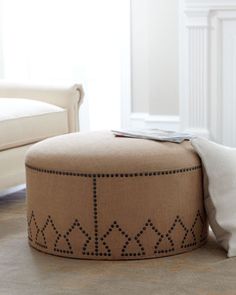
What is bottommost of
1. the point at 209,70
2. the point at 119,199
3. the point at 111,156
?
the point at 119,199

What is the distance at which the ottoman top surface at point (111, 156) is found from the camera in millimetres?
2660

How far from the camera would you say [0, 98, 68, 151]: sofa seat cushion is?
360 centimetres

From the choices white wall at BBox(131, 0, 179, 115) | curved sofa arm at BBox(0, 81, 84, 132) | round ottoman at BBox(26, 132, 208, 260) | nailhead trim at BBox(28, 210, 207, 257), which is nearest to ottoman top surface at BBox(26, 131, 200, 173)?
round ottoman at BBox(26, 132, 208, 260)

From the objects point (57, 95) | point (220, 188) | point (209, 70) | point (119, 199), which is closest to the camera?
point (119, 199)

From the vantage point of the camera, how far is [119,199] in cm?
265

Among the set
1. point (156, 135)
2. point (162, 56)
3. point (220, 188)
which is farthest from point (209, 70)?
point (220, 188)

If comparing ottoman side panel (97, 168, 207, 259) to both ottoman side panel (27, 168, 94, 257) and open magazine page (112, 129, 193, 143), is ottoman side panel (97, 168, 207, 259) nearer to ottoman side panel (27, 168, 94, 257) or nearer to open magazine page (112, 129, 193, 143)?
ottoman side panel (27, 168, 94, 257)

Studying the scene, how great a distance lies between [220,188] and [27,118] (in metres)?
1.30

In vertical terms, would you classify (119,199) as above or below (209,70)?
below

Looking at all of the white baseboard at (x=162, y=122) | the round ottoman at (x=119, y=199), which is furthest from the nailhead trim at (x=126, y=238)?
the white baseboard at (x=162, y=122)

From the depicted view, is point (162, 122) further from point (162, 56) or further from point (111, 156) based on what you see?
point (111, 156)

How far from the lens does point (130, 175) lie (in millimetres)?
2650

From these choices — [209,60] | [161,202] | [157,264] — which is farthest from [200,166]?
[209,60]

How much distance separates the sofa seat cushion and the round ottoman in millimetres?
843
